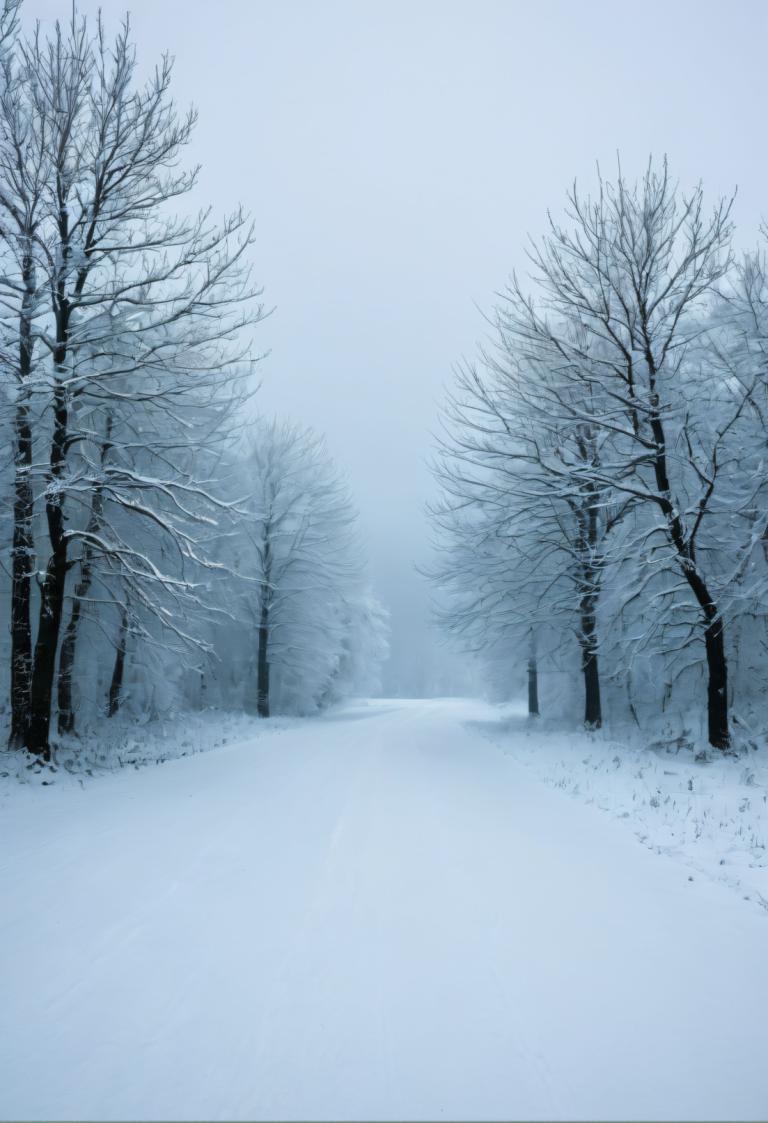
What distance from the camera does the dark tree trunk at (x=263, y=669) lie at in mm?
21297

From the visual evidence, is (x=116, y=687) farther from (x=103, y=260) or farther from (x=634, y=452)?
(x=634, y=452)

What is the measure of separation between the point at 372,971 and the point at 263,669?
19165 mm

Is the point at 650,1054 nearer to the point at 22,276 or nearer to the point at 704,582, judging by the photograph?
the point at 704,582

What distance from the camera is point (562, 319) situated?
15055 mm

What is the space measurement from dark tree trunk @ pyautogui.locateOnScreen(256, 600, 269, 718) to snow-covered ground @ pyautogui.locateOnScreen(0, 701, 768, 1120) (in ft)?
49.9

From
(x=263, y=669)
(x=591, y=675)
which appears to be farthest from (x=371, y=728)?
(x=591, y=675)

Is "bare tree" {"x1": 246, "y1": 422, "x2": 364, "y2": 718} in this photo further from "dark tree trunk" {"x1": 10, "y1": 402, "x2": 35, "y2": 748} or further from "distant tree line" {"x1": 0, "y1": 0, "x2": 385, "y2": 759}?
"dark tree trunk" {"x1": 10, "y1": 402, "x2": 35, "y2": 748}

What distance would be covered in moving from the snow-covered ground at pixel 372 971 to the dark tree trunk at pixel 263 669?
1522 centimetres

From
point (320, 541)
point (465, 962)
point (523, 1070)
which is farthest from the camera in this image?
point (320, 541)

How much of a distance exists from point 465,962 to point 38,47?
13827mm

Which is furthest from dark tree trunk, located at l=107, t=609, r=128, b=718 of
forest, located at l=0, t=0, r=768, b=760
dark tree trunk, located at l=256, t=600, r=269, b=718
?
dark tree trunk, located at l=256, t=600, r=269, b=718

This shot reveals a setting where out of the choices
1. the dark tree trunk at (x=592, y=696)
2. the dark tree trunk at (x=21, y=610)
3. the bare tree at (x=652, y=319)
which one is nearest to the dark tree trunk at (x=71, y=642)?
the dark tree trunk at (x=21, y=610)

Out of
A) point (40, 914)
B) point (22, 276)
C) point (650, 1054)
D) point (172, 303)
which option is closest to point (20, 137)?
point (22, 276)

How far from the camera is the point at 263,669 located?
70.8ft
